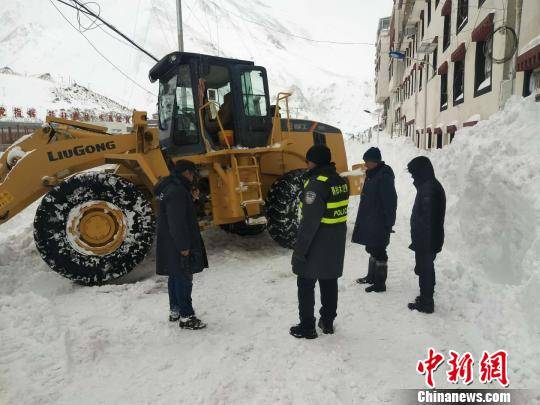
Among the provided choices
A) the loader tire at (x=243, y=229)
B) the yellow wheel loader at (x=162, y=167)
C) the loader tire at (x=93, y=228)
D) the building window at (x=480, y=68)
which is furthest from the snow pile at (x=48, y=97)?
the loader tire at (x=93, y=228)

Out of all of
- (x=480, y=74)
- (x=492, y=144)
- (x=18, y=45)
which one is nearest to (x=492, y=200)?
(x=492, y=144)

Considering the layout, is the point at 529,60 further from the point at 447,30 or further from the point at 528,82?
the point at 447,30

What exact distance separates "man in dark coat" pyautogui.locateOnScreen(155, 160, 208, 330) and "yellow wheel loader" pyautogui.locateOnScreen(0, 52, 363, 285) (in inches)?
56.5

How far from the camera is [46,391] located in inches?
117

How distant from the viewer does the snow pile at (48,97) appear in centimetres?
4977

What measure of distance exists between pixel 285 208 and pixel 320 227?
271 centimetres

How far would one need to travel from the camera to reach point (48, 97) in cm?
5531

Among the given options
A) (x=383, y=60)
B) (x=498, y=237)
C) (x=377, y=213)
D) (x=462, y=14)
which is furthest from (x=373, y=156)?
(x=383, y=60)

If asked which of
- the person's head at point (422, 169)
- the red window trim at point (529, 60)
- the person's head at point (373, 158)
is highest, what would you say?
the red window trim at point (529, 60)

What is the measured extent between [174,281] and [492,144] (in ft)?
13.9

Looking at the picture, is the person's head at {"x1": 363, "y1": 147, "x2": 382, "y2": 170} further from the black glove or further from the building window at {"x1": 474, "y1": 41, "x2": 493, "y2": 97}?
the building window at {"x1": 474, "y1": 41, "x2": 493, "y2": 97}

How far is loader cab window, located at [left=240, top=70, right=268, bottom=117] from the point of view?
20.9 ft

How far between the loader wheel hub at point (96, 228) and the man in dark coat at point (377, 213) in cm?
298

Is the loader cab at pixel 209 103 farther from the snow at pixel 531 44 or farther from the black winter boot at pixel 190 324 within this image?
the snow at pixel 531 44
